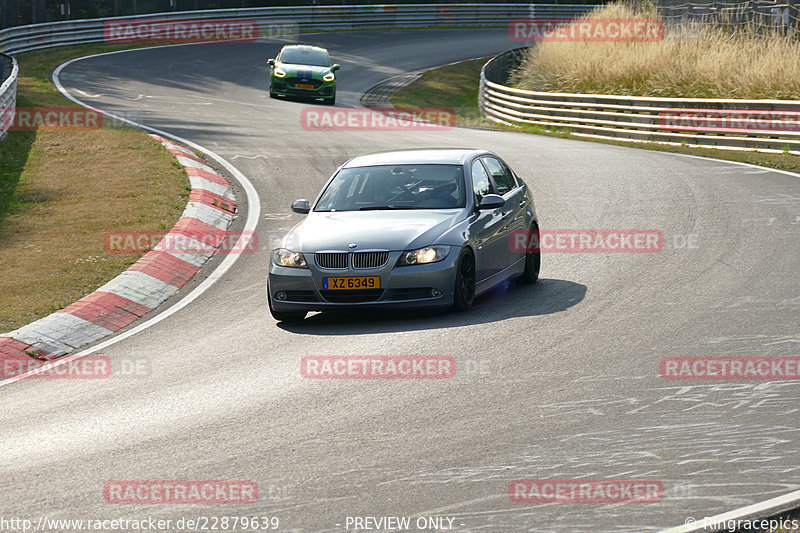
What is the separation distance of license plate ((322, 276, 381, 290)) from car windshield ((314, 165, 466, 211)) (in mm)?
1217

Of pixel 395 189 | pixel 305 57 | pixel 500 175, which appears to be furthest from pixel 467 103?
pixel 395 189

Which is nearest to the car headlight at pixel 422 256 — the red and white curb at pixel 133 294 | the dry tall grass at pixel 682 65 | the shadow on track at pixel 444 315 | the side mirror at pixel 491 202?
the shadow on track at pixel 444 315

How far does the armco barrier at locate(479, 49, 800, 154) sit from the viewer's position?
76.6 feet

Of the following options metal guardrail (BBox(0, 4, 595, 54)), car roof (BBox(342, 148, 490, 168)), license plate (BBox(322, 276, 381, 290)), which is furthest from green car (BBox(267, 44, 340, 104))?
license plate (BBox(322, 276, 381, 290))

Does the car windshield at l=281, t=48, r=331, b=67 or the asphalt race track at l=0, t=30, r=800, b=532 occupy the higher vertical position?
the asphalt race track at l=0, t=30, r=800, b=532

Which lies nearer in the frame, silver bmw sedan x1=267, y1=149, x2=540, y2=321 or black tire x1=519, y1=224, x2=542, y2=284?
silver bmw sedan x1=267, y1=149, x2=540, y2=321

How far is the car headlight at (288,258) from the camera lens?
10680 millimetres

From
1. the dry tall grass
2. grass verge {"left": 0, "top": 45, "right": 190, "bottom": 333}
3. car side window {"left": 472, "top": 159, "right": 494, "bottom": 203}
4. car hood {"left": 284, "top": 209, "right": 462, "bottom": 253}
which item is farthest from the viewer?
the dry tall grass

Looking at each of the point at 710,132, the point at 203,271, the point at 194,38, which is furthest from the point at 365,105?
the point at 203,271

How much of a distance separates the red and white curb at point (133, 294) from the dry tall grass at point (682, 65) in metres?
15.5

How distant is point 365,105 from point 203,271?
907 inches

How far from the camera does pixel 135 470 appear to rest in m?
6.61

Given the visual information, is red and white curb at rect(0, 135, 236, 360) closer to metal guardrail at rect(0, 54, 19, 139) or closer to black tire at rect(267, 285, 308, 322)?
black tire at rect(267, 285, 308, 322)

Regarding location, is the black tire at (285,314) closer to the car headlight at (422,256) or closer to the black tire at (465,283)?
the car headlight at (422,256)
